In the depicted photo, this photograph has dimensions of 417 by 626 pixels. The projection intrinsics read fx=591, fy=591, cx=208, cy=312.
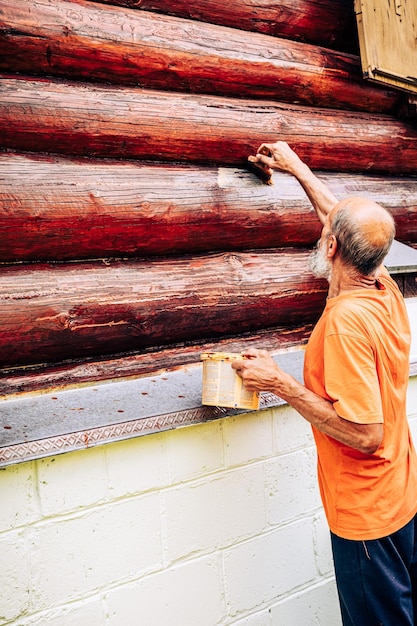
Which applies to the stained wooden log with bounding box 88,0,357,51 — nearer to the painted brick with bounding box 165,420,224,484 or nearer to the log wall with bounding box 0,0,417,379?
the log wall with bounding box 0,0,417,379

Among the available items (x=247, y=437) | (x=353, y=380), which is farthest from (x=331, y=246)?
(x=247, y=437)

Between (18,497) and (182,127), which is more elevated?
(182,127)

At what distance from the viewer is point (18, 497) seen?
1960mm

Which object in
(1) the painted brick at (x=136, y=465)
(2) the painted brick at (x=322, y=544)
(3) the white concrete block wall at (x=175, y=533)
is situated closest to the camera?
(3) the white concrete block wall at (x=175, y=533)

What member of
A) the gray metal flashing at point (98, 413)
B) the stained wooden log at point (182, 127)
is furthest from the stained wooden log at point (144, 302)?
the stained wooden log at point (182, 127)

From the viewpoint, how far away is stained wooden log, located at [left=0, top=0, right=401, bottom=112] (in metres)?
2.22

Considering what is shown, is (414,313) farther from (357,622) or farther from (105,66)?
(105,66)

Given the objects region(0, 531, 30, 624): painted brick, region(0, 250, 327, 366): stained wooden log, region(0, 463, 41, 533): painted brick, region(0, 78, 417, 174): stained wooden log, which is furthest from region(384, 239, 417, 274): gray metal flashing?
region(0, 531, 30, 624): painted brick

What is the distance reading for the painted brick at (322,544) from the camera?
8.92ft

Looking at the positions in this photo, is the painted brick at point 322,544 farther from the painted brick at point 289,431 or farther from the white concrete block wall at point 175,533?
the painted brick at point 289,431

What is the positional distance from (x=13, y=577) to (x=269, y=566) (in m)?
1.13

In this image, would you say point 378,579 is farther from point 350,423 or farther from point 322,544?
point 322,544

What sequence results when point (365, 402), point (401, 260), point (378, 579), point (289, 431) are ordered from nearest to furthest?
point (365, 402) → point (378, 579) → point (289, 431) → point (401, 260)

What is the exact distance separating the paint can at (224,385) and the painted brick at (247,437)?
1.05ft
